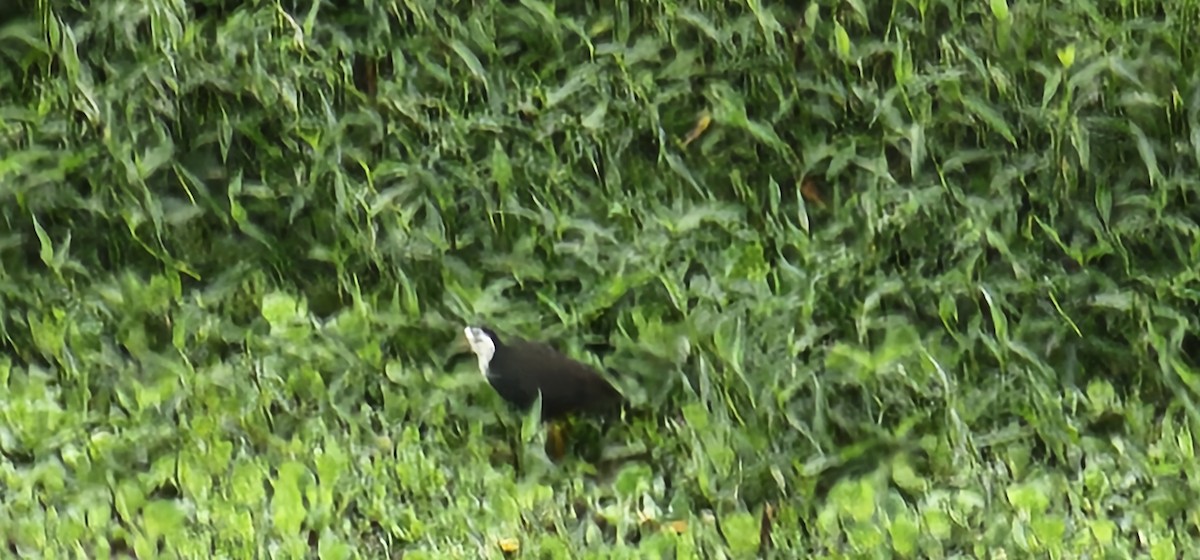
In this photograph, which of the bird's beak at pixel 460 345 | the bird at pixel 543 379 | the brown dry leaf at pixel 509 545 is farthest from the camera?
the bird's beak at pixel 460 345

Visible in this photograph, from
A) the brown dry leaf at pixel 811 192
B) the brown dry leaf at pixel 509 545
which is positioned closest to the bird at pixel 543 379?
the brown dry leaf at pixel 509 545

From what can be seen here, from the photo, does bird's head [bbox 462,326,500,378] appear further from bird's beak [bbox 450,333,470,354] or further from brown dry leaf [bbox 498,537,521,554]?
brown dry leaf [bbox 498,537,521,554]

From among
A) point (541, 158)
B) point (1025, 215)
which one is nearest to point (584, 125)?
point (541, 158)

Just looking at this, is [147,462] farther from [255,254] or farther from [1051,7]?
[1051,7]

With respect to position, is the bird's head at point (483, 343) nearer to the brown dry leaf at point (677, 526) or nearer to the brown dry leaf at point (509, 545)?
the brown dry leaf at point (509, 545)

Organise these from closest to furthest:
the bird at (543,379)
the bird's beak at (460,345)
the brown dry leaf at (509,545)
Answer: the brown dry leaf at (509,545) → the bird at (543,379) → the bird's beak at (460,345)

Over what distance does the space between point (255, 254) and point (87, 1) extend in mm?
738

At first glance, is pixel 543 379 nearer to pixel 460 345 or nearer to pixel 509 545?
pixel 460 345

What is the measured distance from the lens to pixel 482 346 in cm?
249

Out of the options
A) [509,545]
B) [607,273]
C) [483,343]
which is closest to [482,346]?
[483,343]

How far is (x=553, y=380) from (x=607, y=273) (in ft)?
1.00

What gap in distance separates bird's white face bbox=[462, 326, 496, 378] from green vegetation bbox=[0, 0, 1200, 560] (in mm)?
59

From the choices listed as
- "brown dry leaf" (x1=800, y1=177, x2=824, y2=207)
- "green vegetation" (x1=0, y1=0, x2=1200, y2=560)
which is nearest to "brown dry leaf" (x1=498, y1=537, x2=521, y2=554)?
"green vegetation" (x1=0, y1=0, x2=1200, y2=560)

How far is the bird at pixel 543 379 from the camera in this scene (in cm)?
244
